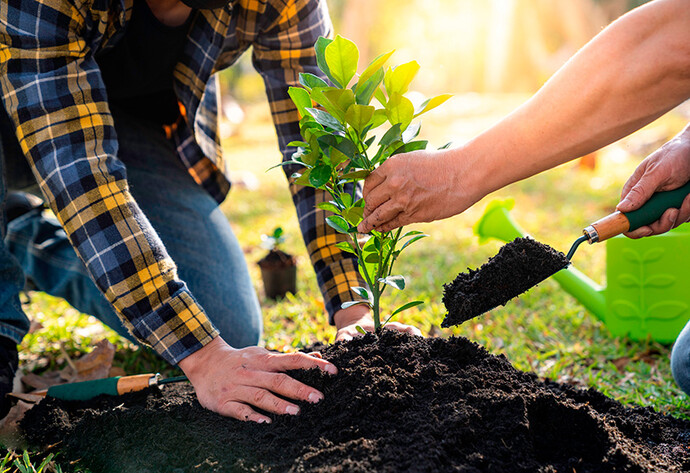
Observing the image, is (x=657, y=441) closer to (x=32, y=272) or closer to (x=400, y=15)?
(x=32, y=272)

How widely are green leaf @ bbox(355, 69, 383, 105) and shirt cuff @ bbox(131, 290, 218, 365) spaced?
785mm

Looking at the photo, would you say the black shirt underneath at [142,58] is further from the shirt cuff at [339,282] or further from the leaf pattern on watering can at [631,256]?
the leaf pattern on watering can at [631,256]

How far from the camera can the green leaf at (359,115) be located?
146 cm

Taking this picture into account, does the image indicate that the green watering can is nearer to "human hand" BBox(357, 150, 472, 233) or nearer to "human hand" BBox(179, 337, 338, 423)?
"human hand" BBox(357, 150, 472, 233)

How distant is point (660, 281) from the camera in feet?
8.02

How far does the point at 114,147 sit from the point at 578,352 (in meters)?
2.02

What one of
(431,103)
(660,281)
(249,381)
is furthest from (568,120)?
(660,281)

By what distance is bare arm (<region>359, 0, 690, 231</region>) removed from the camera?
3.84ft

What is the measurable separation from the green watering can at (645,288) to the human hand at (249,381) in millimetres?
1482

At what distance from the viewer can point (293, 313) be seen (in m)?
2.95

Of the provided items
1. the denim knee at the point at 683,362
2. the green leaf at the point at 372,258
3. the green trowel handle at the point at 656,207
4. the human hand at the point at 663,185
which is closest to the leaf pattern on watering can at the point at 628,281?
the denim knee at the point at 683,362

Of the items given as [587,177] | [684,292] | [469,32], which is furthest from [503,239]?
[469,32]

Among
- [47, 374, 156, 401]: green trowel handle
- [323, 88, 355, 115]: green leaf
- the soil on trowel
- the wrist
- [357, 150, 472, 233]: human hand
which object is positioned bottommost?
[47, 374, 156, 401]: green trowel handle

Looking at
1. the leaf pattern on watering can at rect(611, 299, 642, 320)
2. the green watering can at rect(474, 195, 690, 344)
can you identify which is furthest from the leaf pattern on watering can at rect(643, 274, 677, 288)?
the leaf pattern on watering can at rect(611, 299, 642, 320)
